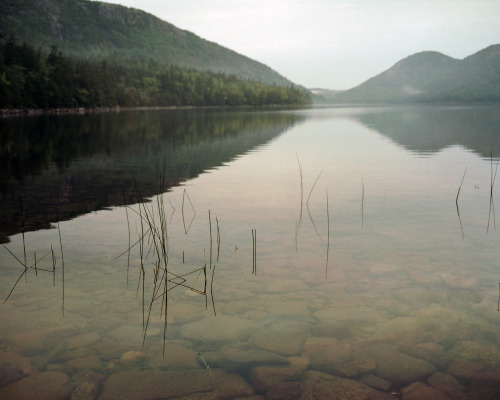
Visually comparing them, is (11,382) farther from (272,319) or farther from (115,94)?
(115,94)

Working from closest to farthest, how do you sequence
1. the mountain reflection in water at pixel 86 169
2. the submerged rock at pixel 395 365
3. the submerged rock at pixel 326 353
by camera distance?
the submerged rock at pixel 395 365, the submerged rock at pixel 326 353, the mountain reflection in water at pixel 86 169

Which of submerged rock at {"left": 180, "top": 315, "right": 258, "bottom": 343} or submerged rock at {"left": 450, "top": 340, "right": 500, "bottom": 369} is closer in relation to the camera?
submerged rock at {"left": 450, "top": 340, "right": 500, "bottom": 369}

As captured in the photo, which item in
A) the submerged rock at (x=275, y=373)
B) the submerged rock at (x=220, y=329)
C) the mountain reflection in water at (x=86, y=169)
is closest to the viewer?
the submerged rock at (x=275, y=373)

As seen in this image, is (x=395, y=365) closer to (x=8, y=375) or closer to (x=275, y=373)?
(x=275, y=373)

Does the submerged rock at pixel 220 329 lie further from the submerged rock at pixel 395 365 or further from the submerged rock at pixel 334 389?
the submerged rock at pixel 395 365

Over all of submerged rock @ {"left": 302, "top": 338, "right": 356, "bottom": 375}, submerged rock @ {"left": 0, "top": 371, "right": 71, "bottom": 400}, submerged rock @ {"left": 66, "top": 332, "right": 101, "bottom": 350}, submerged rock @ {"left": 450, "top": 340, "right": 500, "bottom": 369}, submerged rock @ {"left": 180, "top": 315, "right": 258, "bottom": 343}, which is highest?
submerged rock @ {"left": 450, "top": 340, "right": 500, "bottom": 369}

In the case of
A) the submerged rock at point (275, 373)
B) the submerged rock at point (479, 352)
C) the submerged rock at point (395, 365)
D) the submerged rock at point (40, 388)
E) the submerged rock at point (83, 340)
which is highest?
the submerged rock at point (479, 352)

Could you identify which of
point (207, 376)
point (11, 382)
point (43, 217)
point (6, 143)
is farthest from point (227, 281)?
point (6, 143)

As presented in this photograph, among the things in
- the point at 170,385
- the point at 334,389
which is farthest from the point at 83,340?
the point at 334,389

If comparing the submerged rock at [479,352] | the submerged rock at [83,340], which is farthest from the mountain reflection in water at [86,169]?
the submerged rock at [479,352]

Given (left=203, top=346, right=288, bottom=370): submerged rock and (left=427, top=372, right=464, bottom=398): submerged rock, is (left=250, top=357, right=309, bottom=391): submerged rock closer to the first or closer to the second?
(left=203, top=346, right=288, bottom=370): submerged rock

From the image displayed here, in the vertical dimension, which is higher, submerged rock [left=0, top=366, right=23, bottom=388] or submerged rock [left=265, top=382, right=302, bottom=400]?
submerged rock [left=265, top=382, right=302, bottom=400]

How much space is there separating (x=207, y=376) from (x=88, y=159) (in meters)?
21.6

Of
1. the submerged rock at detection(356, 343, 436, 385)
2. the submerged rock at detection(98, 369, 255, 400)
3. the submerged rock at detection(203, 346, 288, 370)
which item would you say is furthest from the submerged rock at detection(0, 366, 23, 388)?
the submerged rock at detection(356, 343, 436, 385)
